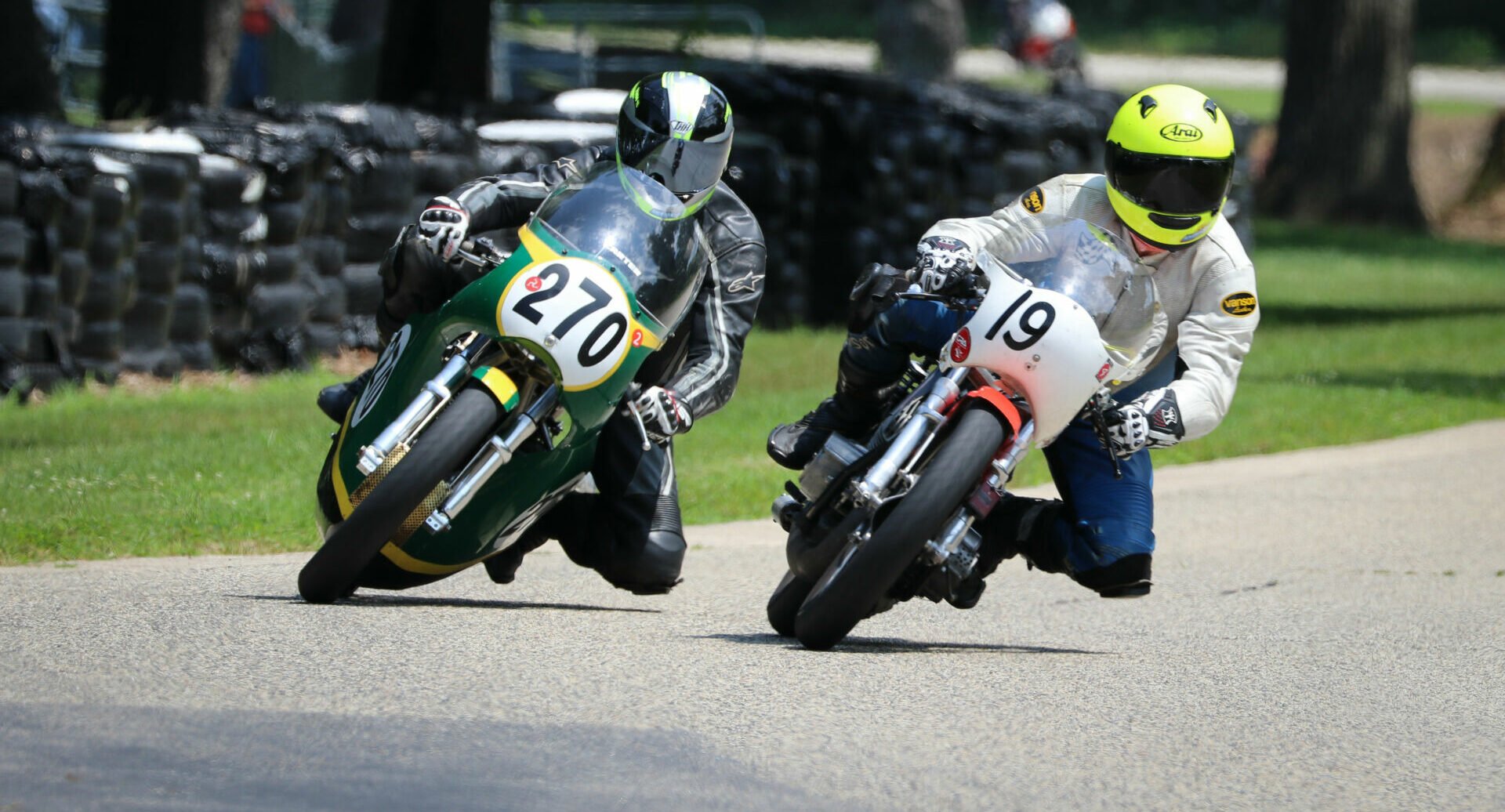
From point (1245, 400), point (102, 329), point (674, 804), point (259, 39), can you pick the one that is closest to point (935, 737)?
point (674, 804)

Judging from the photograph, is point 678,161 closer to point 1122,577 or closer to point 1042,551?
point 1042,551

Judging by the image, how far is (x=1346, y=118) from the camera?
78.5 feet

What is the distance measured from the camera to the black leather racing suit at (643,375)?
20.2 ft

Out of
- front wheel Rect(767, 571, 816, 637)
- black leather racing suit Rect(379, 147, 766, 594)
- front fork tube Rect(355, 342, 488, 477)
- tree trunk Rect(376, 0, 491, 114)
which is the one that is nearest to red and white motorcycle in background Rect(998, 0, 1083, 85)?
tree trunk Rect(376, 0, 491, 114)

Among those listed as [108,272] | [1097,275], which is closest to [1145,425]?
[1097,275]

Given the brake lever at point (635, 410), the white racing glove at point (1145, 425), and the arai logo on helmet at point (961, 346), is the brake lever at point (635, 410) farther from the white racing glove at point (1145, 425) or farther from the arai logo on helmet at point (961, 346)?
the white racing glove at point (1145, 425)

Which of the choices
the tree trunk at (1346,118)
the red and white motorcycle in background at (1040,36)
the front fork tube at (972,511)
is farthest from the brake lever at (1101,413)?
the red and white motorcycle in background at (1040,36)

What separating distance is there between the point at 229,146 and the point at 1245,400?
5.92 metres

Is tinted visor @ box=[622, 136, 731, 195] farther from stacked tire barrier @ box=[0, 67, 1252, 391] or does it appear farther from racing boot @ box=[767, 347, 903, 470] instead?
stacked tire barrier @ box=[0, 67, 1252, 391]

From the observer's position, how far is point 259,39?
2323 centimetres

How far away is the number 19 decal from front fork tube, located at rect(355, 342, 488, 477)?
146 millimetres

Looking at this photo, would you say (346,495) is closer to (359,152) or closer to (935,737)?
(935,737)

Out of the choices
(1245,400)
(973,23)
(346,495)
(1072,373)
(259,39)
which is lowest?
(973,23)

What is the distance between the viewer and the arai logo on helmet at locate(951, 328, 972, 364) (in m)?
5.48
